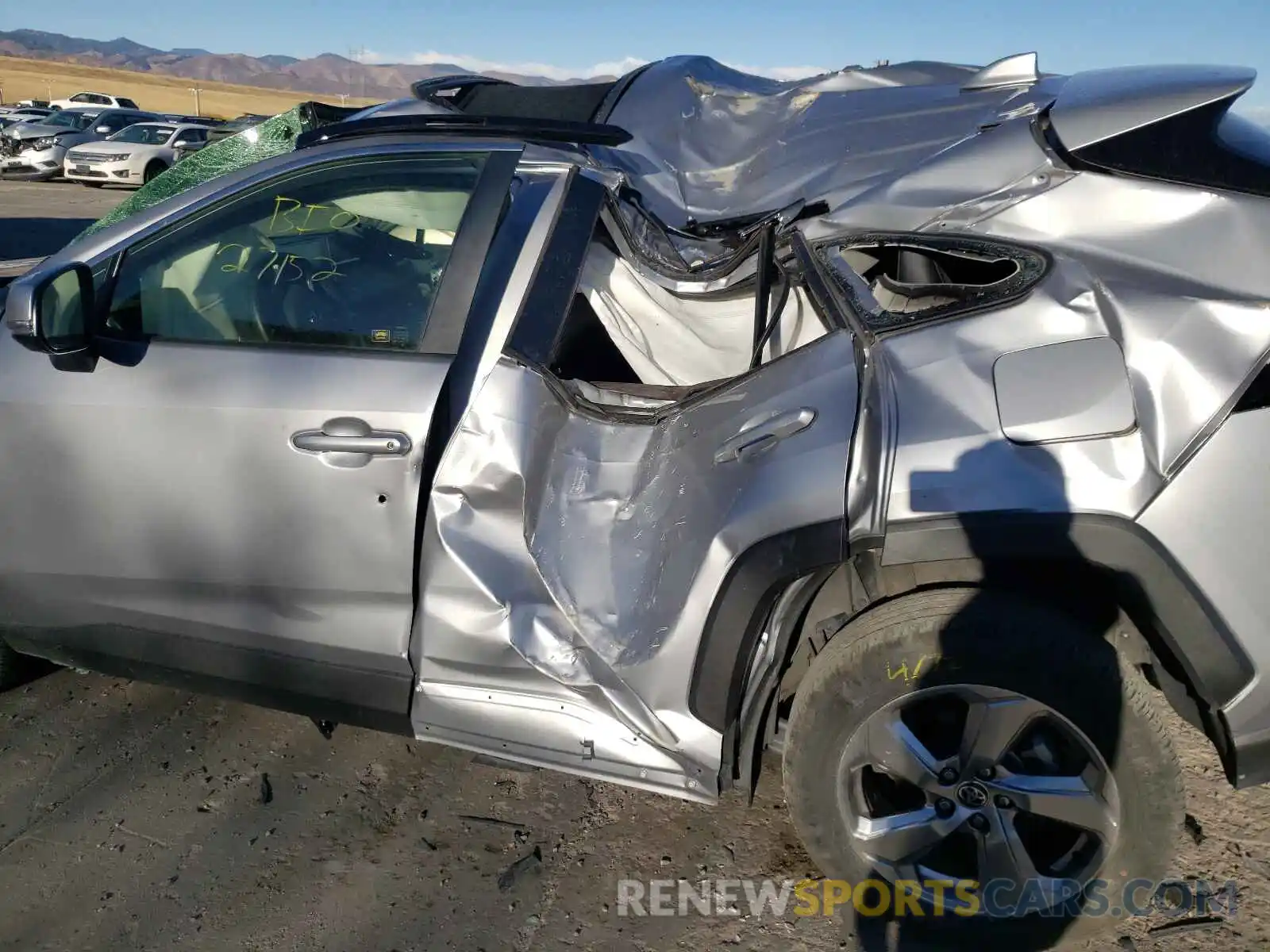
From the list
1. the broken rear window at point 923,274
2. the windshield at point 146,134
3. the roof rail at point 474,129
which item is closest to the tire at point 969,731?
the broken rear window at point 923,274

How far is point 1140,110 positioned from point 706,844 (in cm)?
211

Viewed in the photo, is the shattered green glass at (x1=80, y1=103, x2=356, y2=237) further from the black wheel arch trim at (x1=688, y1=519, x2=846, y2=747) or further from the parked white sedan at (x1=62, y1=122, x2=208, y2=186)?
the parked white sedan at (x1=62, y1=122, x2=208, y2=186)

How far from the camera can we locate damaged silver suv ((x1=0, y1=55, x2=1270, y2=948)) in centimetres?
184

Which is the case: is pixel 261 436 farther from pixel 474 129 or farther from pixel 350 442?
pixel 474 129

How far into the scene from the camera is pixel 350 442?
87.9 inches

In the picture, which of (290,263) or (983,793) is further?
(290,263)

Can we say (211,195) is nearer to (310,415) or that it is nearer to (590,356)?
(310,415)

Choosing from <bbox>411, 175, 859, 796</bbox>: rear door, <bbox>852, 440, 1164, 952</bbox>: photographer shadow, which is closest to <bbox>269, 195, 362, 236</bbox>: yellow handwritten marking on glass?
<bbox>411, 175, 859, 796</bbox>: rear door

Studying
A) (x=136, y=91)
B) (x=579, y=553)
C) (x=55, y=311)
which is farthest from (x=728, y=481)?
(x=136, y=91)

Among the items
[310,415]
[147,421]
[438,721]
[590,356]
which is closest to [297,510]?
[310,415]

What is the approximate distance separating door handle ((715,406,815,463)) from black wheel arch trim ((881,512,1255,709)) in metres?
0.29

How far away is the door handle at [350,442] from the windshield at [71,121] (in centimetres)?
2241

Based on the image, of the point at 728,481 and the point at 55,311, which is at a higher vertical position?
the point at 55,311

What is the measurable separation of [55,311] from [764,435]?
1786mm
